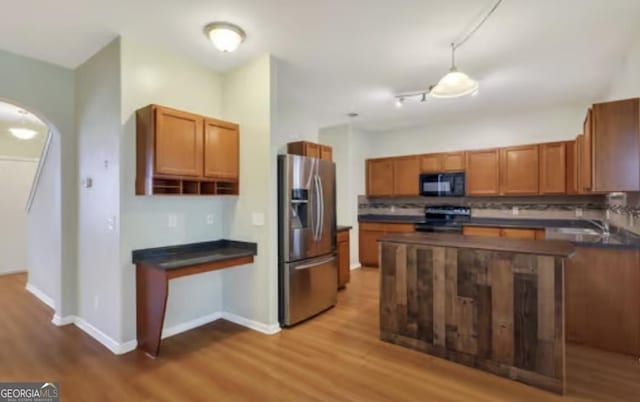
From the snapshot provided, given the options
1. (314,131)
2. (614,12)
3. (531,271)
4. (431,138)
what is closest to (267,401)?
(531,271)

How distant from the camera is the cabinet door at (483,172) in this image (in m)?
5.48

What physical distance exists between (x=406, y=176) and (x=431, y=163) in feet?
1.77

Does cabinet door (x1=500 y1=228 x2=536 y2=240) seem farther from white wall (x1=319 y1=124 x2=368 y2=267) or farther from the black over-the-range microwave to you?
white wall (x1=319 y1=124 x2=368 y2=267)

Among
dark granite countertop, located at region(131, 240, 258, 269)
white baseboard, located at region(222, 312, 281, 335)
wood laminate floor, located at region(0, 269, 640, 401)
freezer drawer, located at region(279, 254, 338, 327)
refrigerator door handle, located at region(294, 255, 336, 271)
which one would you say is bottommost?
wood laminate floor, located at region(0, 269, 640, 401)

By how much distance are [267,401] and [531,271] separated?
6.93 ft

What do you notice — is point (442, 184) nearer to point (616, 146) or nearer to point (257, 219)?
point (616, 146)

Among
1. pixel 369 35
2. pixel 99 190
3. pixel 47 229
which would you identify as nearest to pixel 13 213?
pixel 47 229

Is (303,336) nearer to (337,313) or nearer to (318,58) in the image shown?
(337,313)

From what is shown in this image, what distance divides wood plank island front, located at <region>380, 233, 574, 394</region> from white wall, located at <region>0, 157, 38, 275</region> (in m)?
7.01

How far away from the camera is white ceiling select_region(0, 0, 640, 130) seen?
247 cm

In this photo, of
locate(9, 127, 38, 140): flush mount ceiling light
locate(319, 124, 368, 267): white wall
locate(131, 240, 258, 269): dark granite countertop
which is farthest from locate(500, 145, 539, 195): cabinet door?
locate(9, 127, 38, 140): flush mount ceiling light

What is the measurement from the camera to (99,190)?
3.20 meters

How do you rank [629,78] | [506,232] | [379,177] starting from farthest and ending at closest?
[379,177]
[506,232]
[629,78]

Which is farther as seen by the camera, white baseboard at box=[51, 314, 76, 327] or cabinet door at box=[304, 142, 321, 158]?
cabinet door at box=[304, 142, 321, 158]
